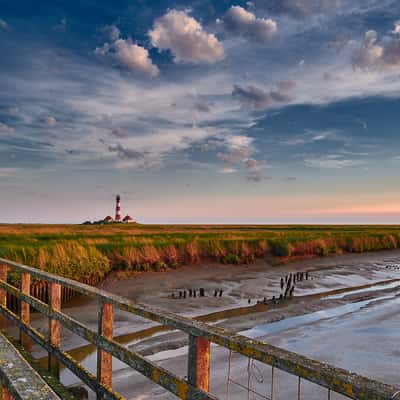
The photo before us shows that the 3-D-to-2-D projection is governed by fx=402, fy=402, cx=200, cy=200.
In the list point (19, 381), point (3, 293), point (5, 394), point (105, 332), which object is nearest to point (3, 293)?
point (3, 293)

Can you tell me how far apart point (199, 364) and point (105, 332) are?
1.67m

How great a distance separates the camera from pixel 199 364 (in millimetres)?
2980

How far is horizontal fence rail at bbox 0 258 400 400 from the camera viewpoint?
Answer: 84.6 inches

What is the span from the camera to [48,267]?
14859 mm

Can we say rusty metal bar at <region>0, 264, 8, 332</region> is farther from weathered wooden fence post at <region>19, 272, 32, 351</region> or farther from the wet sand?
the wet sand

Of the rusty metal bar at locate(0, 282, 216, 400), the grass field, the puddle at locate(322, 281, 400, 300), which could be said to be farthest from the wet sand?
the rusty metal bar at locate(0, 282, 216, 400)

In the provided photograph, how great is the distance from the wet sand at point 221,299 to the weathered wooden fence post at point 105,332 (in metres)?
2.40

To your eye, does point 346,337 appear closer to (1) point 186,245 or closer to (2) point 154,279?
(2) point 154,279

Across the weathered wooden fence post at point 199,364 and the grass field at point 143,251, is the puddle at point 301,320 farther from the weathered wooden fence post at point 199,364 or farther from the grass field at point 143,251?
the grass field at point 143,251

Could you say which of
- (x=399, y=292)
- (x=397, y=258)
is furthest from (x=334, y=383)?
(x=397, y=258)

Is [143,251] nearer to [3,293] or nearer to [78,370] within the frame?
[3,293]

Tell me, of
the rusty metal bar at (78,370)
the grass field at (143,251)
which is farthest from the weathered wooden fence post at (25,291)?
the grass field at (143,251)

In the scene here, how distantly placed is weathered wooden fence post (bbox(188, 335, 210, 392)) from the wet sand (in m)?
3.96

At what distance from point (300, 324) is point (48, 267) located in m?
9.20
